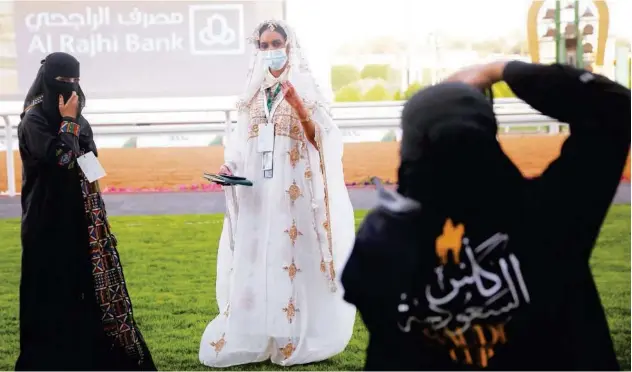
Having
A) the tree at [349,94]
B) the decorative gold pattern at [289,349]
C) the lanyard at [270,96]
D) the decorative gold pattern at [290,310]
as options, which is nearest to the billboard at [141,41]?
the tree at [349,94]

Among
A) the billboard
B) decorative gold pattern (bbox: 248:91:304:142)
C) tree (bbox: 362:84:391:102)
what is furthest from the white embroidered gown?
tree (bbox: 362:84:391:102)

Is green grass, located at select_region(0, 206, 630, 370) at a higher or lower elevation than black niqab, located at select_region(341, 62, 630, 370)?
lower

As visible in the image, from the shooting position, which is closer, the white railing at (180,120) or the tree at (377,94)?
the white railing at (180,120)

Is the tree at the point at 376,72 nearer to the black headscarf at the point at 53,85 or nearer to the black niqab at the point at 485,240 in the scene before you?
the black headscarf at the point at 53,85

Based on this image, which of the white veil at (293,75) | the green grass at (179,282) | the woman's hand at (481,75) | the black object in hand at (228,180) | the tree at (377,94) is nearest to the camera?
the woman's hand at (481,75)

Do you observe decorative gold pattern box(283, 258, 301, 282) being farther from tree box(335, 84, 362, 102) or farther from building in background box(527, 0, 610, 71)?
tree box(335, 84, 362, 102)

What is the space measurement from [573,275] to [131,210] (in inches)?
188

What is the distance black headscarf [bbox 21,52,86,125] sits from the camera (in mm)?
3066

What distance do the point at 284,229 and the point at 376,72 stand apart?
257cm

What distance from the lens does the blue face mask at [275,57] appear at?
3326mm

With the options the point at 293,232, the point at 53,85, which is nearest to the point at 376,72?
the point at 293,232

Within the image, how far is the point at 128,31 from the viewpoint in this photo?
5.42 meters

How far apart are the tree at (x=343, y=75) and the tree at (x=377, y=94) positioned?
0.51 feet

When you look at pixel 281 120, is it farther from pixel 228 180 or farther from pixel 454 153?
pixel 454 153
